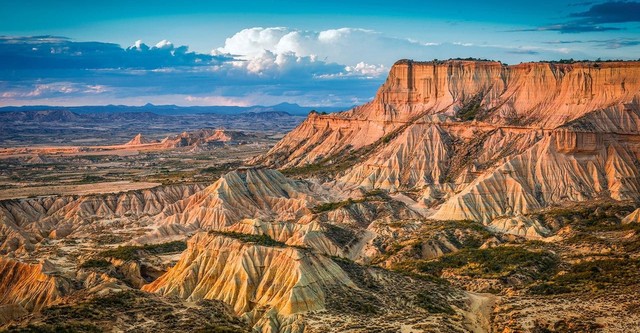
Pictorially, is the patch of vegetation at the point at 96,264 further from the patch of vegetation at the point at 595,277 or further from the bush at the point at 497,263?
the patch of vegetation at the point at 595,277

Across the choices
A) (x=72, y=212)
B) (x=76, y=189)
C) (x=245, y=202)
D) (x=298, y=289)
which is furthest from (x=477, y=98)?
(x=298, y=289)

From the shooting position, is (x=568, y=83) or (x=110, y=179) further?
(x=110, y=179)

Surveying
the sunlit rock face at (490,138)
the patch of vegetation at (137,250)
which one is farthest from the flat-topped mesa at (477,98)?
the patch of vegetation at (137,250)

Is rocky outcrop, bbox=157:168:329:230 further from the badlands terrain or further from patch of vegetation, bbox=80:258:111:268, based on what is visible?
patch of vegetation, bbox=80:258:111:268

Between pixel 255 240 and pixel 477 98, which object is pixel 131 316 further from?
pixel 477 98

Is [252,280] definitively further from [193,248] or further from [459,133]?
[459,133]

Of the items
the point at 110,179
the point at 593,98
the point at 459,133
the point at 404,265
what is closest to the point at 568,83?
the point at 593,98
